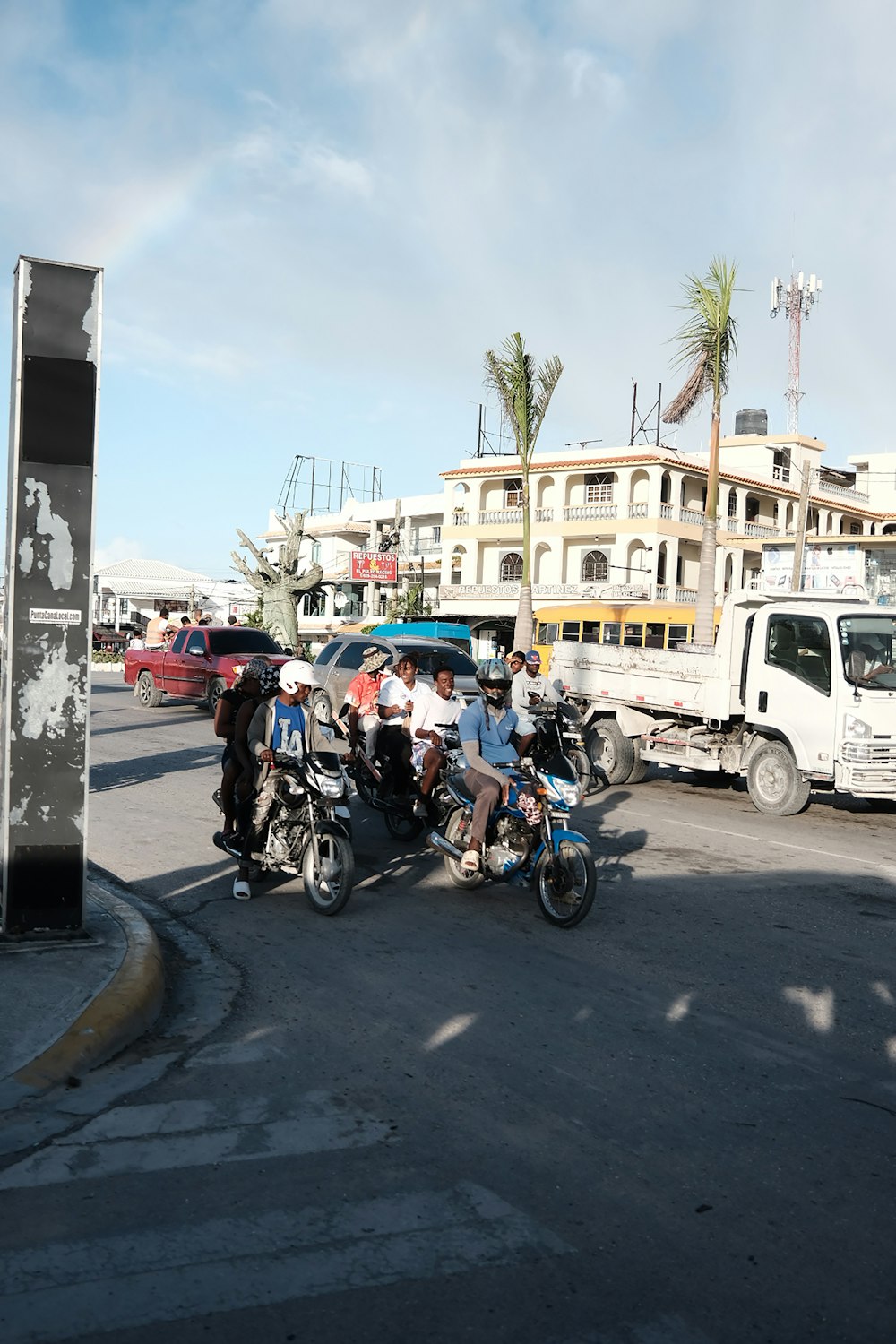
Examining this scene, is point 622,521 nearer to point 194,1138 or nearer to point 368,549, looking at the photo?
point 368,549

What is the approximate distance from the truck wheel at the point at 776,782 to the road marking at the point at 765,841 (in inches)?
50.2

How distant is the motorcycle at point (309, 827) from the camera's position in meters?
8.22

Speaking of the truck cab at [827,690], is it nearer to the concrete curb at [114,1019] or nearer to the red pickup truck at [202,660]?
the concrete curb at [114,1019]

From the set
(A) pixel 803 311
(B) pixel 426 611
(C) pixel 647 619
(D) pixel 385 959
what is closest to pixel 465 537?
(B) pixel 426 611

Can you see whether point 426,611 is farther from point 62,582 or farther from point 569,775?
point 62,582

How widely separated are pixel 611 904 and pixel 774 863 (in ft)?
8.24

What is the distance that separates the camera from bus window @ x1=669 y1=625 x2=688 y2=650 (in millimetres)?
34594

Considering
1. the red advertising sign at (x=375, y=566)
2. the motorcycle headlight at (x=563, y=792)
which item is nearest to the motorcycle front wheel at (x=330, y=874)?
the motorcycle headlight at (x=563, y=792)

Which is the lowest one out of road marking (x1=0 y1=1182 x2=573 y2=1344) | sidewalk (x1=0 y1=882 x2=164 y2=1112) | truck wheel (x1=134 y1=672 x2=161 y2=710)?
road marking (x1=0 y1=1182 x2=573 y2=1344)

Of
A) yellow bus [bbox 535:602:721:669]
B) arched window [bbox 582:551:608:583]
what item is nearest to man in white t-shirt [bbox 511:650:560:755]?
yellow bus [bbox 535:602:721:669]

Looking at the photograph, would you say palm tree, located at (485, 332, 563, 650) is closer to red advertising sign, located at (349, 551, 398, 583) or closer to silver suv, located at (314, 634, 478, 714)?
silver suv, located at (314, 634, 478, 714)

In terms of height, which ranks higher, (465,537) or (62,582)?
(465,537)

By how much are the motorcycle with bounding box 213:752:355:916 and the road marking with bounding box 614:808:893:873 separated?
4988 mm

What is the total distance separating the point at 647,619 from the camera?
34.2 metres
